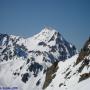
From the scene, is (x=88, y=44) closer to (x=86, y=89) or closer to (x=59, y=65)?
(x=59, y=65)

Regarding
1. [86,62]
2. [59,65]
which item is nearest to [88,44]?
[59,65]

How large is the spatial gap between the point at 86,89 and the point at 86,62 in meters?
31.4

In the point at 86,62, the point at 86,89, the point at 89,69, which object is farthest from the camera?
the point at 86,62

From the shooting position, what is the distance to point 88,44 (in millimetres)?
96750

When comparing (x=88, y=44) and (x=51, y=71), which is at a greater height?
(x=88, y=44)

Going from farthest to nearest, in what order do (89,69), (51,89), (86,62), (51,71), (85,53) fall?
(51,71) < (85,53) < (51,89) < (86,62) < (89,69)

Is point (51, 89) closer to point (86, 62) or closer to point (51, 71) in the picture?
point (86, 62)

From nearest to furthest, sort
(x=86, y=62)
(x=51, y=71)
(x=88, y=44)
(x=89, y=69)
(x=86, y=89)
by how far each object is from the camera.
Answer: (x=86, y=89) → (x=89, y=69) → (x=86, y=62) → (x=88, y=44) → (x=51, y=71)

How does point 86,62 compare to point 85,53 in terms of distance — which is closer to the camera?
point 86,62

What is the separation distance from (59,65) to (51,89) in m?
30.7

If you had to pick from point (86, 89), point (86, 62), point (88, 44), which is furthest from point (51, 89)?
point (86, 89)

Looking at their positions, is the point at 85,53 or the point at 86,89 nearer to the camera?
the point at 86,89

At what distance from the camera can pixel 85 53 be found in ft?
290

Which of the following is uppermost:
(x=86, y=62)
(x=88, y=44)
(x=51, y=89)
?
(x=88, y=44)
